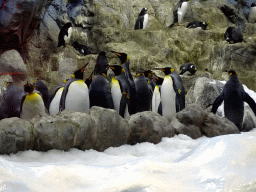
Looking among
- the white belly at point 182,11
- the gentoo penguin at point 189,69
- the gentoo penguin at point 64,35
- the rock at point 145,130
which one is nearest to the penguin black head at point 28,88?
the rock at point 145,130

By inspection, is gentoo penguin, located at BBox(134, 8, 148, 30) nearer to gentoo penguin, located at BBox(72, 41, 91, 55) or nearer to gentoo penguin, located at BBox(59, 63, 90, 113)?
gentoo penguin, located at BBox(72, 41, 91, 55)

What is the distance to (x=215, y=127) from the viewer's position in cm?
365

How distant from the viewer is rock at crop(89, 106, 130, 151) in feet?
8.36

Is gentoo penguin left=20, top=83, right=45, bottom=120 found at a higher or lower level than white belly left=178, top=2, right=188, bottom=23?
lower

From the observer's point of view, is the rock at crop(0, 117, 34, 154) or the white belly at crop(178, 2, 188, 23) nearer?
the rock at crop(0, 117, 34, 154)

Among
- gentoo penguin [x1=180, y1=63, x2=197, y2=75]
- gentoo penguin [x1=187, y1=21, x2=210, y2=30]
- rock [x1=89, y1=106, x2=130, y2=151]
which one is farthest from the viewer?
gentoo penguin [x1=187, y1=21, x2=210, y2=30]

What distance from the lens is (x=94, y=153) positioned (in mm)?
2395

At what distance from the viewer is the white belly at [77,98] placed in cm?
384

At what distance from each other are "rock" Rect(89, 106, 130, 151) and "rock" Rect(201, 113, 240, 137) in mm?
1223

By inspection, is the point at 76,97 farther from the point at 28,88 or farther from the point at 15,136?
the point at 15,136

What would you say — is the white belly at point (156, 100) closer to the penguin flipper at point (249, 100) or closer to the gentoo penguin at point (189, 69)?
the penguin flipper at point (249, 100)

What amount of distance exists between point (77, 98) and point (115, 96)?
34.4 inches

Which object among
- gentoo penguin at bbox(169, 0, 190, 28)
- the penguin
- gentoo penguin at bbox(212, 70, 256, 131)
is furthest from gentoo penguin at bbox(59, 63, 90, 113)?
gentoo penguin at bbox(169, 0, 190, 28)

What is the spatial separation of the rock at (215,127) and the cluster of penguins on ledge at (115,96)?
1.21m
